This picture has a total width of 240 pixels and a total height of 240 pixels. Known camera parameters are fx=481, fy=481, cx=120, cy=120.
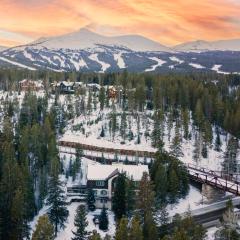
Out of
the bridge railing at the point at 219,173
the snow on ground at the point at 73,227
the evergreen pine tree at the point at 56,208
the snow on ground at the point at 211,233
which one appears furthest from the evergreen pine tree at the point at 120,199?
the bridge railing at the point at 219,173

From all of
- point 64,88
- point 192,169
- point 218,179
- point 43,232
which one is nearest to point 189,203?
point 218,179

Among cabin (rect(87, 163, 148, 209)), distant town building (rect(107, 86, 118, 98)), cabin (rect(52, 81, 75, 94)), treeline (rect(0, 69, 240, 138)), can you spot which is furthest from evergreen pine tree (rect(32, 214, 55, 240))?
cabin (rect(52, 81, 75, 94))

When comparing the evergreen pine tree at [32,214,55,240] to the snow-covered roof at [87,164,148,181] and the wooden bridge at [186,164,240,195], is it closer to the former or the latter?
the snow-covered roof at [87,164,148,181]

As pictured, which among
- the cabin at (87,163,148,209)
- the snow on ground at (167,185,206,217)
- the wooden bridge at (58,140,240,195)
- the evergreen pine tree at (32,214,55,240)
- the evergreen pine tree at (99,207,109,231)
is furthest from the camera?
the wooden bridge at (58,140,240,195)

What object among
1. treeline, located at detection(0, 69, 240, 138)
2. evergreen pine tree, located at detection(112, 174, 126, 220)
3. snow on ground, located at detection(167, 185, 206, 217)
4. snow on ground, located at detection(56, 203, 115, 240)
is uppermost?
treeline, located at detection(0, 69, 240, 138)

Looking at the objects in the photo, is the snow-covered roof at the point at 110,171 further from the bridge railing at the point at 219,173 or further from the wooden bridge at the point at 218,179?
the bridge railing at the point at 219,173

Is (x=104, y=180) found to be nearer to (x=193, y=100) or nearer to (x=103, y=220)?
(x=103, y=220)

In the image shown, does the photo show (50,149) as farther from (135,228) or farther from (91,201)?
(135,228)

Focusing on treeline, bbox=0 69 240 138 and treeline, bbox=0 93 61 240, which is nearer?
treeline, bbox=0 93 61 240
